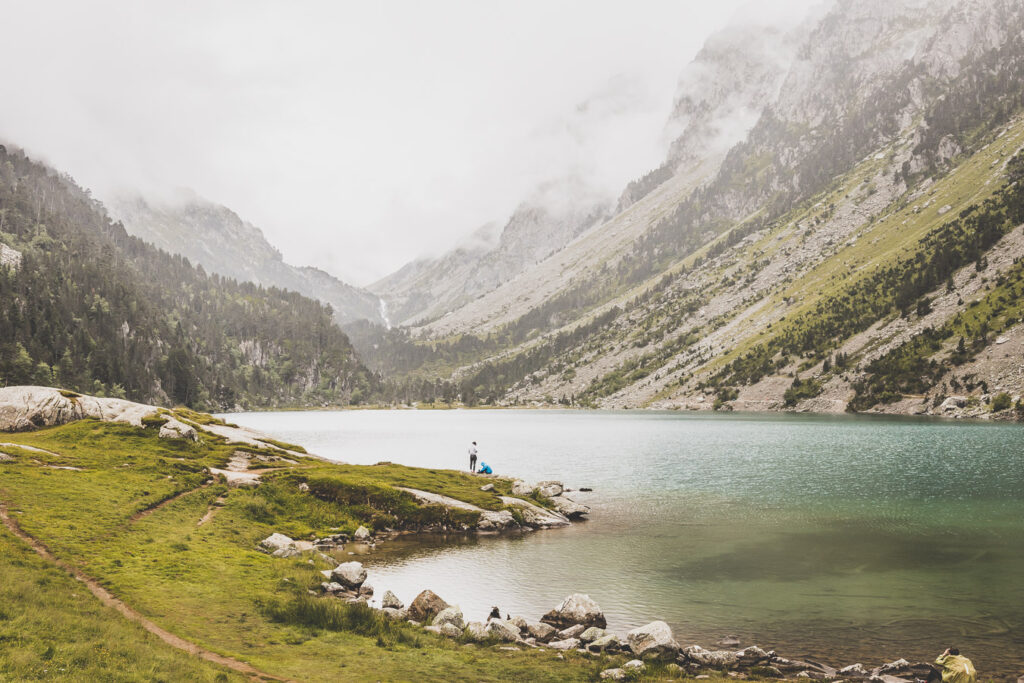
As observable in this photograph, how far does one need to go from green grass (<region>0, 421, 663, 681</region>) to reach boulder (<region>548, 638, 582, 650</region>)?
111 cm

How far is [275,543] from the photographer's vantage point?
40312 mm

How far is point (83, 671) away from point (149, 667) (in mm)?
1745

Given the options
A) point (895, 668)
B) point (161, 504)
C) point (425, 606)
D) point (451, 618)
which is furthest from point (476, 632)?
point (161, 504)

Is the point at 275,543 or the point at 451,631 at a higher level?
the point at 451,631

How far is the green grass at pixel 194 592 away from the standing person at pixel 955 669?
11.6m

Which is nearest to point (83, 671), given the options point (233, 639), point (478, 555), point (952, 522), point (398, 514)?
point (233, 639)

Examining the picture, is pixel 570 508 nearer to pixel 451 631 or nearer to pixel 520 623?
pixel 520 623

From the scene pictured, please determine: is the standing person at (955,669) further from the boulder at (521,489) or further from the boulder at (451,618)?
the boulder at (521,489)

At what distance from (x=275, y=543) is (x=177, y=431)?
34.9 metres

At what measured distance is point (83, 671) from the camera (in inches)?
596

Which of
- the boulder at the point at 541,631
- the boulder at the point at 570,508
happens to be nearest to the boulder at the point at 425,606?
the boulder at the point at 541,631

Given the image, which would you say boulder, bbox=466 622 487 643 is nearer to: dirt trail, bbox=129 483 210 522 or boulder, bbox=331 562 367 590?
boulder, bbox=331 562 367 590

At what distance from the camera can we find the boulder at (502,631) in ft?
84.4

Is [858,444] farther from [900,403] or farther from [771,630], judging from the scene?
[771,630]
